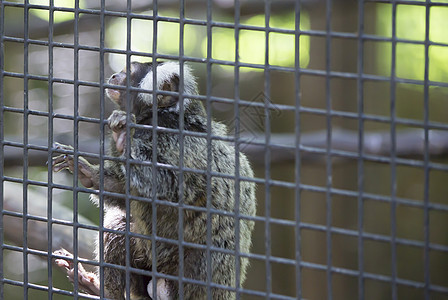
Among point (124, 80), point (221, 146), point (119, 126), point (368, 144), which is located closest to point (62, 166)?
point (119, 126)

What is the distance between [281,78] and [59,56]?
2.04 m

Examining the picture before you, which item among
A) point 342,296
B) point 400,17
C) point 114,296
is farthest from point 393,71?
point 400,17

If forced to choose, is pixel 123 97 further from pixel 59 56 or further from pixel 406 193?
pixel 406 193

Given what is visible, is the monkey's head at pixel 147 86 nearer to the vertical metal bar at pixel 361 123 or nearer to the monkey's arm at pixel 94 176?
the monkey's arm at pixel 94 176

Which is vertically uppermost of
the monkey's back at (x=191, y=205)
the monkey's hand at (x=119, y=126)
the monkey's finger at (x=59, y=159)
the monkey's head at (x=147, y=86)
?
the monkey's head at (x=147, y=86)

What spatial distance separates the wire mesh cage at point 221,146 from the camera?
1479 mm

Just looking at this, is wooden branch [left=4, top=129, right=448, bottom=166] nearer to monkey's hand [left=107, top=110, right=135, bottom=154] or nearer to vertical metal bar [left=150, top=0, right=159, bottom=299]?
monkey's hand [left=107, top=110, right=135, bottom=154]

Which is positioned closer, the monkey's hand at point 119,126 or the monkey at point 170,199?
the monkey's hand at point 119,126

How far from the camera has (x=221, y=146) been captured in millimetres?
2545

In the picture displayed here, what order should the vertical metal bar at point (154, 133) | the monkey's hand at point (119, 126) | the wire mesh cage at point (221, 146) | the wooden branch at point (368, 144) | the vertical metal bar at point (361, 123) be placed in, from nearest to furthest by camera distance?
1. the vertical metal bar at point (361, 123)
2. the wire mesh cage at point (221, 146)
3. the vertical metal bar at point (154, 133)
4. the monkey's hand at point (119, 126)
5. the wooden branch at point (368, 144)

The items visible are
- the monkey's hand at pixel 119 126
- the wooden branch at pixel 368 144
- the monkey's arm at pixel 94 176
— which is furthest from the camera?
the wooden branch at pixel 368 144

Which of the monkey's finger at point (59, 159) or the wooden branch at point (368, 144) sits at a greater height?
the monkey's finger at point (59, 159)

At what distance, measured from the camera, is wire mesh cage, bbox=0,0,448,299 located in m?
1.48

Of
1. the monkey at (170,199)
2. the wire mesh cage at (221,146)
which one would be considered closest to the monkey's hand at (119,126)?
the wire mesh cage at (221,146)
